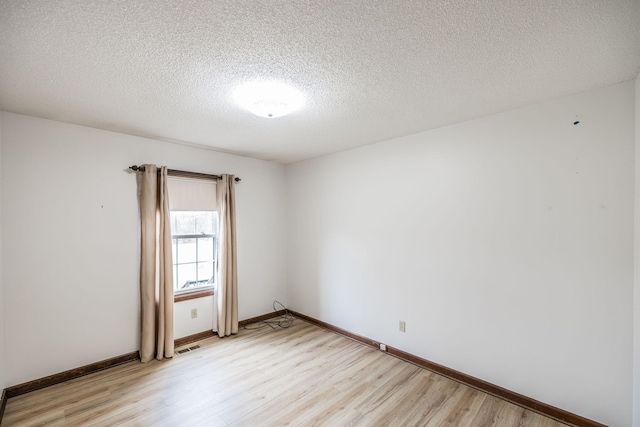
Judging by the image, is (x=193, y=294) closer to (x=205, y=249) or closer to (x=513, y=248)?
(x=205, y=249)

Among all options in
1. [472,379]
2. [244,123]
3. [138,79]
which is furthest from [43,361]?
[472,379]

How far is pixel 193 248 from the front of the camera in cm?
371

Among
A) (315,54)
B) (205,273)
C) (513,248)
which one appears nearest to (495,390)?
(513,248)

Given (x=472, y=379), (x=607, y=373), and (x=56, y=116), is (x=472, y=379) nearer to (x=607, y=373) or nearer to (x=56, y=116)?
(x=607, y=373)

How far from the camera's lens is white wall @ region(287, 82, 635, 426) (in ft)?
6.54

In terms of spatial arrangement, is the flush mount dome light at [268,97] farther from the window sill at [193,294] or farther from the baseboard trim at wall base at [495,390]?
the baseboard trim at wall base at [495,390]

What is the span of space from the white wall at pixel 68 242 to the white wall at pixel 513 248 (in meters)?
2.59

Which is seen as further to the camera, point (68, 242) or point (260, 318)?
point (260, 318)

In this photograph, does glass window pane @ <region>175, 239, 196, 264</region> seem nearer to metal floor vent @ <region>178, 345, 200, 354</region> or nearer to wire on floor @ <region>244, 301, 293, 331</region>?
metal floor vent @ <region>178, 345, 200, 354</region>

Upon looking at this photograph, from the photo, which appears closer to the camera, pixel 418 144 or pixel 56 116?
pixel 56 116

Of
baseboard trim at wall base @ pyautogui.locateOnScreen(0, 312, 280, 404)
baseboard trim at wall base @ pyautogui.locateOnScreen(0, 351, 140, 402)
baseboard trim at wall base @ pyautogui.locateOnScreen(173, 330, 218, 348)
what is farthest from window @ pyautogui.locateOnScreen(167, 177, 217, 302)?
baseboard trim at wall base @ pyautogui.locateOnScreen(0, 351, 140, 402)

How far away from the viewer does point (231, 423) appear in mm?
2131

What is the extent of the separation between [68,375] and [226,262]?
180cm

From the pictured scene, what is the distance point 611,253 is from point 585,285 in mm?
285
